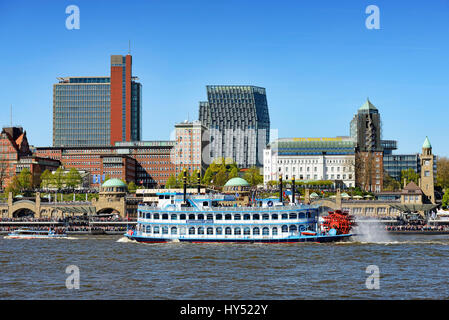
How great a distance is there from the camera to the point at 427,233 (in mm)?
116312

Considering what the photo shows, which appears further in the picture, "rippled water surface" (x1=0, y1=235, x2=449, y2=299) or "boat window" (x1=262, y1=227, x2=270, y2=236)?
"boat window" (x1=262, y1=227, x2=270, y2=236)

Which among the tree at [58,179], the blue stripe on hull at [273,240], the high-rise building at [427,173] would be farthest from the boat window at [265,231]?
the tree at [58,179]

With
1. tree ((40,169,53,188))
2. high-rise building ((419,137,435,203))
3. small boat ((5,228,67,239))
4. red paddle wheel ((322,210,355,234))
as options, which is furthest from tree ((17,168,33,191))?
red paddle wheel ((322,210,355,234))

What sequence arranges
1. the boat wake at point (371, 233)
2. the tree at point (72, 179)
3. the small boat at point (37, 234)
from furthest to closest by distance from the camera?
the tree at point (72, 179) < the small boat at point (37, 234) < the boat wake at point (371, 233)

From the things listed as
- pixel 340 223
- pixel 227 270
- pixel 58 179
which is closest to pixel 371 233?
pixel 340 223

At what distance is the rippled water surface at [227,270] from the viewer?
50.4m

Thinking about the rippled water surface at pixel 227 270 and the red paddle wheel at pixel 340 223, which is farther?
the red paddle wheel at pixel 340 223

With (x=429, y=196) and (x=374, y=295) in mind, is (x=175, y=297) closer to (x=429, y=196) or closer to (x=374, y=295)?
(x=374, y=295)

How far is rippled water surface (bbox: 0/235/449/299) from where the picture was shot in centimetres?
5044

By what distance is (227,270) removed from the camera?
6281cm

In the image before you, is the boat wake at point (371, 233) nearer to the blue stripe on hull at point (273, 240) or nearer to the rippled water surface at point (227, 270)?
the rippled water surface at point (227, 270)

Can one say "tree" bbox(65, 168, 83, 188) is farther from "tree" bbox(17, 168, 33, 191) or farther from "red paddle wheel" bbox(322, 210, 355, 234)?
"red paddle wheel" bbox(322, 210, 355, 234)
